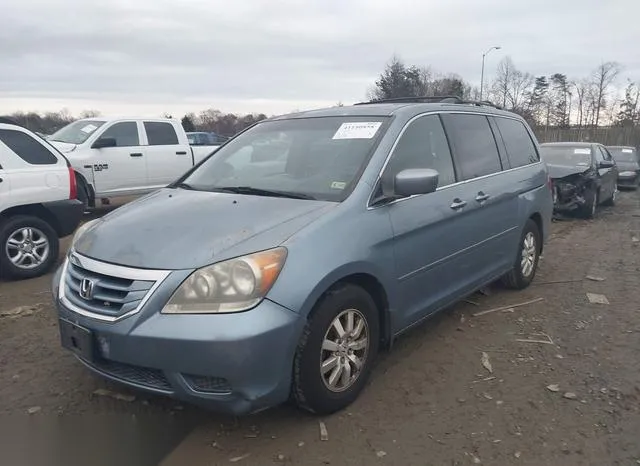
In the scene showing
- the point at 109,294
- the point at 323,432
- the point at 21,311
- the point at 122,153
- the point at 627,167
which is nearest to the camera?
the point at 109,294

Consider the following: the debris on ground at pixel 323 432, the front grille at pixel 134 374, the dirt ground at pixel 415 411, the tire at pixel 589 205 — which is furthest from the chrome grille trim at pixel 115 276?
the tire at pixel 589 205

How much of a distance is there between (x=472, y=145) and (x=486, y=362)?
5.95 ft

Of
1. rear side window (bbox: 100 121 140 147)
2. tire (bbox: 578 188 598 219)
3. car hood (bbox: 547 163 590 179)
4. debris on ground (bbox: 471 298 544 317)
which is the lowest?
tire (bbox: 578 188 598 219)

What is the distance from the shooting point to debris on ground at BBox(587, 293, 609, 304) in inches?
207

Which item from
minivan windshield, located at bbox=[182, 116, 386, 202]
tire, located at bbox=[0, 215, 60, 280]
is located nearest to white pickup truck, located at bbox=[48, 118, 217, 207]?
A: tire, located at bbox=[0, 215, 60, 280]

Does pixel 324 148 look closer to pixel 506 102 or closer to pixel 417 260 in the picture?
pixel 417 260

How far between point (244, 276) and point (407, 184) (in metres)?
1.25

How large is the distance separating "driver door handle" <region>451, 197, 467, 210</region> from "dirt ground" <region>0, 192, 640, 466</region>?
106 cm

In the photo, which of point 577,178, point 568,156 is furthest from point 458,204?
point 568,156

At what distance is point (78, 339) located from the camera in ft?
9.55

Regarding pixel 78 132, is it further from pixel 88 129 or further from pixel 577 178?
pixel 577 178

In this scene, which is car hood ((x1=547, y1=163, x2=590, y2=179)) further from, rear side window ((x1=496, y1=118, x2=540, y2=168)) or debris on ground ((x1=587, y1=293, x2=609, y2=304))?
debris on ground ((x1=587, y1=293, x2=609, y2=304))

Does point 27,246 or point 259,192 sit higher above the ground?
point 259,192

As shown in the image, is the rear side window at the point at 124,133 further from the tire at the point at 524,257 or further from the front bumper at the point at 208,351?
the front bumper at the point at 208,351
